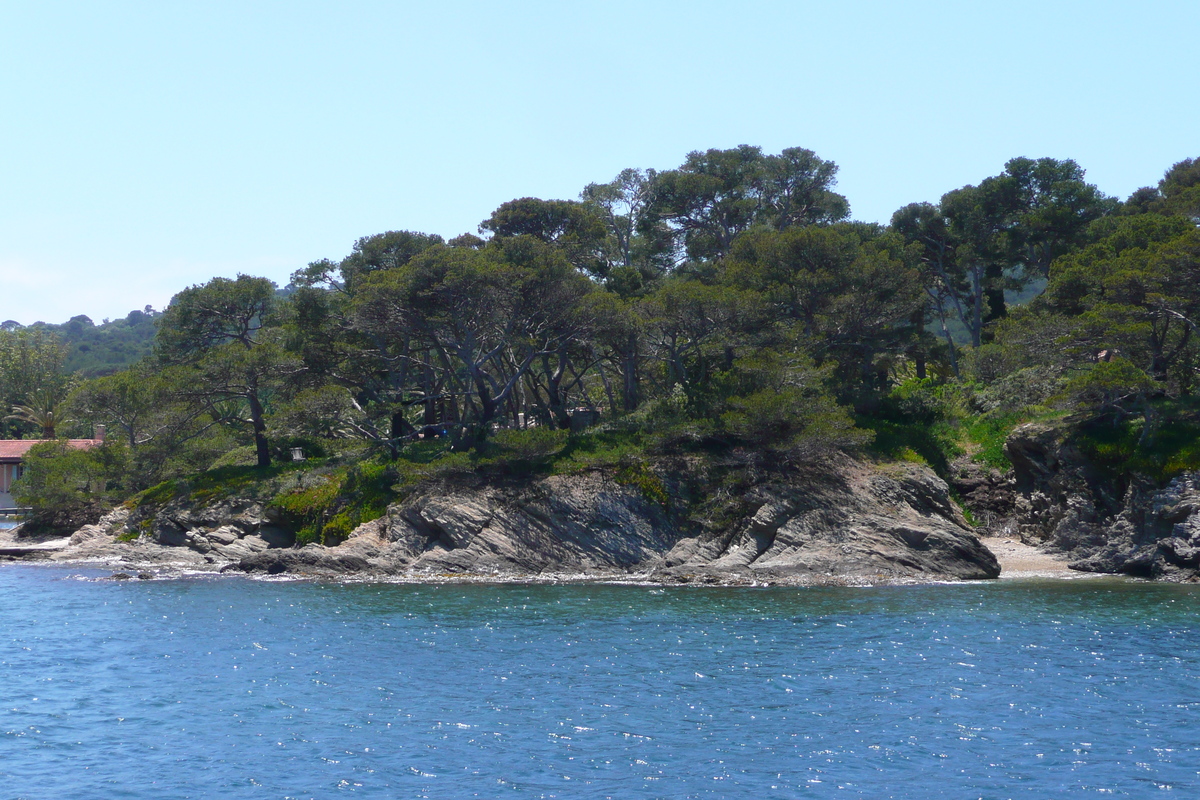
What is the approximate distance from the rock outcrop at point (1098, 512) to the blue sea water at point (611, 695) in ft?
9.26

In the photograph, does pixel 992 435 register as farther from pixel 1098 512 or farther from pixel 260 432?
pixel 260 432

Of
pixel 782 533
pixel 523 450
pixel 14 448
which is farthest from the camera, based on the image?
pixel 14 448

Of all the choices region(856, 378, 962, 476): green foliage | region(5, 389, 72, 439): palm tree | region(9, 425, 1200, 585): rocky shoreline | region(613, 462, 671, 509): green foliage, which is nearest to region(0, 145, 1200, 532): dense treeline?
region(856, 378, 962, 476): green foliage

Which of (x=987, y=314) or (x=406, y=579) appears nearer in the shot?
(x=406, y=579)

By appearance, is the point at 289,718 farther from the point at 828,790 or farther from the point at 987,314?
the point at 987,314

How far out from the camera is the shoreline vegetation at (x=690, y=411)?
36719 mm

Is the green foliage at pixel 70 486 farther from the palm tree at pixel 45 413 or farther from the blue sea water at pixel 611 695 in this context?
the palm tree at pixel 45 413

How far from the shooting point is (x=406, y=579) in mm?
36125

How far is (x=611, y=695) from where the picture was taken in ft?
65.3

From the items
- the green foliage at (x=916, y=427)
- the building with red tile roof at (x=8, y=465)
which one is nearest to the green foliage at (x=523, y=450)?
the green foliage at (x=916, y=427)

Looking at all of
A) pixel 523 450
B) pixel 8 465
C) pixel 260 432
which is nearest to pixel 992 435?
pixel 523 450

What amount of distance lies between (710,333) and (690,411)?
3.80m

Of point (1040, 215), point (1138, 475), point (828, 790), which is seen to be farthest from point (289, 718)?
point (1040, 215)

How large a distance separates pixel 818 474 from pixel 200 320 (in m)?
30.8
